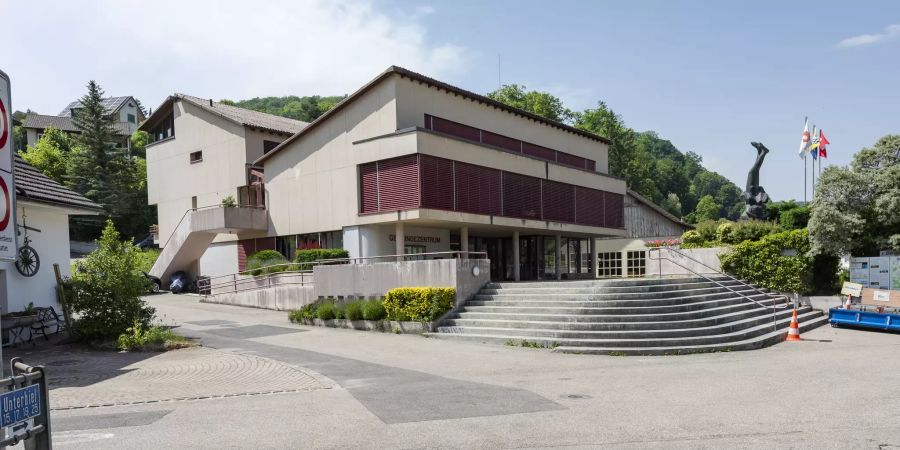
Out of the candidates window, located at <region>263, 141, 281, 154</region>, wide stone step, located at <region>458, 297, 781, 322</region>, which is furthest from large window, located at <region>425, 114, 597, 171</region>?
window, located at <region>263, 141, 281, 154</region>

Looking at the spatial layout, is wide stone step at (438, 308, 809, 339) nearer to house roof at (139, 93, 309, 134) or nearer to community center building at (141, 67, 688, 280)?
community center building at (141, 67, 688, 280)

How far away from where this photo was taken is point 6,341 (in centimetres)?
1511

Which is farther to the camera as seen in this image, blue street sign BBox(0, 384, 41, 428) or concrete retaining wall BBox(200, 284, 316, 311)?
concrete retaining wall BBox(200, 284, 316, 311)

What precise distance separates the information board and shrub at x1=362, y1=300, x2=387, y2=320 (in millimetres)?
15526

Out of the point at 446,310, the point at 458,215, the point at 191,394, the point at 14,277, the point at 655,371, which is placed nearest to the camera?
the point at 191,394

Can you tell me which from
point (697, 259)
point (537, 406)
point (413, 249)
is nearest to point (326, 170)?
point (413, 249)

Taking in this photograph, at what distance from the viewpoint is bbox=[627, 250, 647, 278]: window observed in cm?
3459

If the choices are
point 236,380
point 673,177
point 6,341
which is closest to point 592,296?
point 236,380

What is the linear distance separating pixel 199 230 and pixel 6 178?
28.8 m

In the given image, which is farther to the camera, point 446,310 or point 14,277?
point 446,310

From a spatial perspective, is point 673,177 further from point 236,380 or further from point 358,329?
point 236,380

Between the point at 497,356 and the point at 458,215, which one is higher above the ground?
the point at 458,215

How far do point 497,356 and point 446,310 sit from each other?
4477mm

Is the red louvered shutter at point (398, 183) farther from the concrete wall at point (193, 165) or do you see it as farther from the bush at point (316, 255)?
the concrete wall at point (193, 165)
